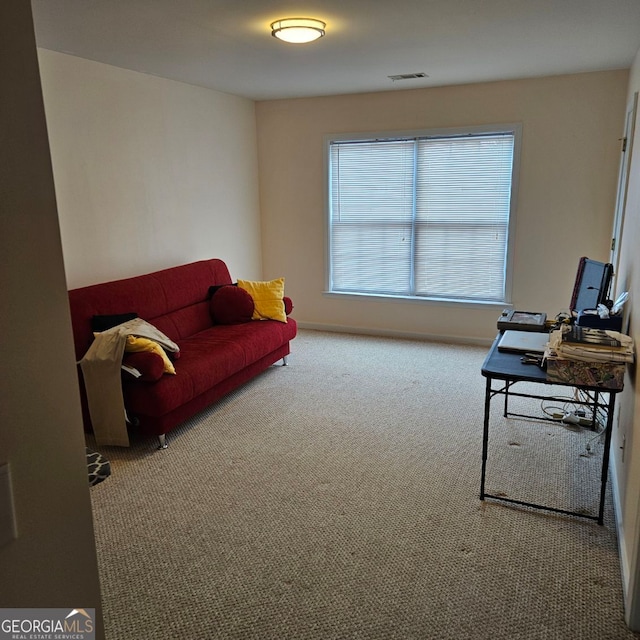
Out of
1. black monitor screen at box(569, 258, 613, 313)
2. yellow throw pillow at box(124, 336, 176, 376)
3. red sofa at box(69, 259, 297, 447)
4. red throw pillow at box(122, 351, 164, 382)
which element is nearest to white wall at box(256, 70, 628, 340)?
red sofa at box(69, 259, 297, 447)

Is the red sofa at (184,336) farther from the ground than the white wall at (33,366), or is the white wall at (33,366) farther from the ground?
the white wall at (33,366)

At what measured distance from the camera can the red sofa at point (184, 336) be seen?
3.22 m

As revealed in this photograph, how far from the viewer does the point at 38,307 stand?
32.2 inches

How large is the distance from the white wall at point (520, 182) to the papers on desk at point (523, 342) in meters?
2.19

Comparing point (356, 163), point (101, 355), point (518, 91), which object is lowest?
point (101, 355)

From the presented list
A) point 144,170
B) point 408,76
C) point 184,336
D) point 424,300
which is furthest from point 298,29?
point 424,300

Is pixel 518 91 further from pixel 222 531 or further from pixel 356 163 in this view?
pixel 222 531

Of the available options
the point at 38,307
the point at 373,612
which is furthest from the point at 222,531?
the point at 38,307

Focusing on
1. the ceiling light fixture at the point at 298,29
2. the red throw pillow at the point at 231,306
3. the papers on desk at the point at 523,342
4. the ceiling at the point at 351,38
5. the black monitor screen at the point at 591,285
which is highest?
the ceiling at the point at 351,38

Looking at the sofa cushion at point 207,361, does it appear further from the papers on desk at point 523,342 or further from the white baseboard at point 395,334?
the papers on desk at point 523,342

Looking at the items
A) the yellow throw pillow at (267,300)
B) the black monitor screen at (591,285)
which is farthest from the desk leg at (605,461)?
the yellow throw pillow at (267,300)

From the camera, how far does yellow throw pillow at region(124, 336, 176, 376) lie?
319cm

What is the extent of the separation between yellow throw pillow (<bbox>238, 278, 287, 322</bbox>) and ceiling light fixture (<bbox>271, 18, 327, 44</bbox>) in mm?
2108

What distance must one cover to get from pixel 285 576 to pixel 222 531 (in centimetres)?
44
